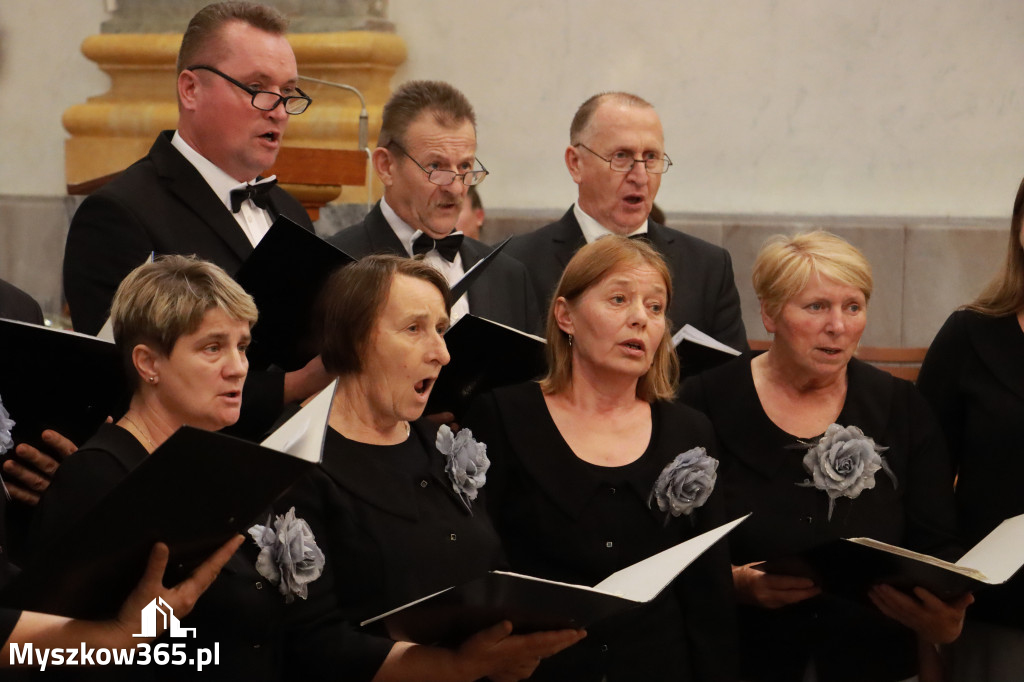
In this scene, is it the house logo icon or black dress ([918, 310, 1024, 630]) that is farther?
black dress ([918, 310, 1024, 630])

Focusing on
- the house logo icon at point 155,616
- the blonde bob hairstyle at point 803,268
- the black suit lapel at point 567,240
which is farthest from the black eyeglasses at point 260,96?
the house logo icon at point 155,616

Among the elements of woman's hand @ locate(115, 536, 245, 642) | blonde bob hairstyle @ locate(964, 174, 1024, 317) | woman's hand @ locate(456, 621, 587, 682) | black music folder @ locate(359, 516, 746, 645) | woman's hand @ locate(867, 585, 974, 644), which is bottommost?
woman's hand @ locate(867, 585, 974, 644)

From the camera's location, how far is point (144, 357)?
8.61 feet

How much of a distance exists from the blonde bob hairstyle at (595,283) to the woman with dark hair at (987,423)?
76 cm

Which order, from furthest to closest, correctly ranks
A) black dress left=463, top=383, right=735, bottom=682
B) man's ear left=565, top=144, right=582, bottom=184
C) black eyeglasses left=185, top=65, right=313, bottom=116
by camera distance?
man's ear left=565, top=144, right=582, bottom=184 < black eyeglasses left=185, top=65, right=313, bottom=116 < black dress left=463, top=383, right=735, bottom=682

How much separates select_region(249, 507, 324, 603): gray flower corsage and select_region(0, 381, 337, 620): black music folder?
240mm

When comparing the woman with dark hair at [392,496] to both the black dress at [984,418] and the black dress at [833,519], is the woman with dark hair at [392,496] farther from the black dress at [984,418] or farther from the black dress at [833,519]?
the black dress at [984,418]

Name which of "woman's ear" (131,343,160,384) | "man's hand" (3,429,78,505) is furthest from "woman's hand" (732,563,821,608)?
"man's hand" (3,429,78,505)

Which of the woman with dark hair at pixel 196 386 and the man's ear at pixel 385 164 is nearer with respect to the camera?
the woman with dark hair at pixel 196 386

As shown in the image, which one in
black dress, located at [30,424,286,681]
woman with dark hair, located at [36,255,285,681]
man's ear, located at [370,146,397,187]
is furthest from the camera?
man's ear, located at [370,146,397,187]

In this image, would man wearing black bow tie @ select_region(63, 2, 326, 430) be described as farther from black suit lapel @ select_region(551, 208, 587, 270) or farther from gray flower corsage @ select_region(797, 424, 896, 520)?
gray flower corsage @ select_region(797, 424, 896, 520)

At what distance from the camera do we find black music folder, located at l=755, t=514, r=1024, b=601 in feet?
9.07

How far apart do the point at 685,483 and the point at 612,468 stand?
18 centimetres

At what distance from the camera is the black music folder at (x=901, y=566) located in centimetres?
277
